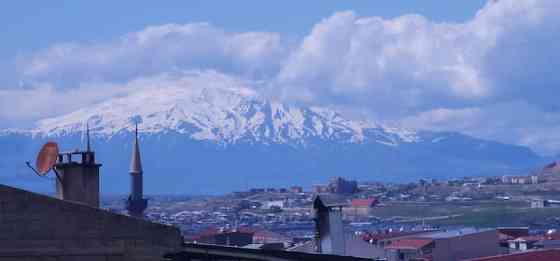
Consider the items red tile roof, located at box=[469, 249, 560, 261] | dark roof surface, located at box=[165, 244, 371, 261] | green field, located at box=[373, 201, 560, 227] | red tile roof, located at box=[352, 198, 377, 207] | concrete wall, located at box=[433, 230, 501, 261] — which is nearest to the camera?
dark roof surface, located at box=[165, 244, 371, 261]

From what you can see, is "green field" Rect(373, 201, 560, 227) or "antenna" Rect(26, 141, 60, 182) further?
"green field" Rect(373, 201, 560, 227)

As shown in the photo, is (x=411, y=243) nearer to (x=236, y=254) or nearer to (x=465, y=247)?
(x=465, y=247)

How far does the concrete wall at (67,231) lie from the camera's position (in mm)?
17219

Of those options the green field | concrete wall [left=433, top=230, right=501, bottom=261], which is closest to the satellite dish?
concrete wall [left=433, top=230, right=501, bottom=261]

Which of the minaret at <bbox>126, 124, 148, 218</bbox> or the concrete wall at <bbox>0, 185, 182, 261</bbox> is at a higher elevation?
the minaret at <bbox>126, 124, 148, 218</bbox>

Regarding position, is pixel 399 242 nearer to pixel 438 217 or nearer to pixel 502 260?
pixel 502 260

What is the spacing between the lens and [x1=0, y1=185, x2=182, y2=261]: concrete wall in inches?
678

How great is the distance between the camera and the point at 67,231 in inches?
685

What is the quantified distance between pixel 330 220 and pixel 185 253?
8.37 metres

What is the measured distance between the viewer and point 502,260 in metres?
42.2

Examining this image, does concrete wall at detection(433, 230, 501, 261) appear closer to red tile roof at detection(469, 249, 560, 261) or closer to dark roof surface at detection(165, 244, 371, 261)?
red tile roof at detection(469, 249, 560, 261)

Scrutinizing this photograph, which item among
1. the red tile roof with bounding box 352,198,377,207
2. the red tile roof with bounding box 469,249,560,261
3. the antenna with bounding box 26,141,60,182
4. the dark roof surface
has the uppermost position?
the red tile roof with bounding box 352,198,377,207

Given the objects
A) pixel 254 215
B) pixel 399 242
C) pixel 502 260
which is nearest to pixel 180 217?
pixel 254 215

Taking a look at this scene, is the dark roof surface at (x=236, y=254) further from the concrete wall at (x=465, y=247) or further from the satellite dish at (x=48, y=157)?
the concrete wall at (x=465, y=247)
